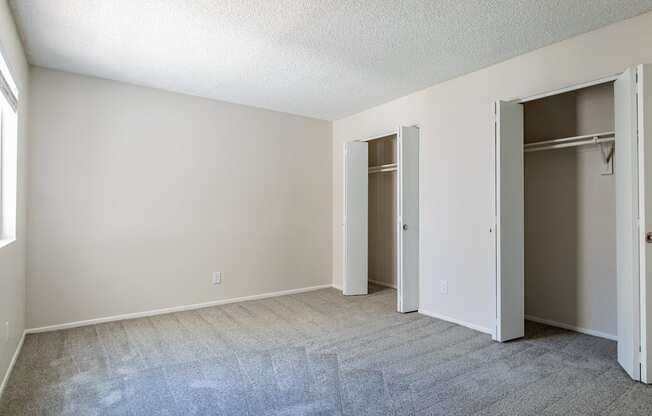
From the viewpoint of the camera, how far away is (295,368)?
2510 mm

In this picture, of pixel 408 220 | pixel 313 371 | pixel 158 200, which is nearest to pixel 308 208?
pixel 408 220

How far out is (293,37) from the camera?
8.82 ft

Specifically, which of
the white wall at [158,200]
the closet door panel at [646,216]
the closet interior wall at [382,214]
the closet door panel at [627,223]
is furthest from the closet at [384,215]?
the closet door panel at [646,216]

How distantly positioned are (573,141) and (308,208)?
308cm

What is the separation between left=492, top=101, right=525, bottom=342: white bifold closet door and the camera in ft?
9.75

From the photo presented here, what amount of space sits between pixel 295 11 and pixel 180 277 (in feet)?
9.69

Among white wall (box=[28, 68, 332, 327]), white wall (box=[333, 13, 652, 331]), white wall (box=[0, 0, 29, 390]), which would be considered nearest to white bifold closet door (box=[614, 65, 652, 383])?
white wall (box=[333, 13, 652, 331])

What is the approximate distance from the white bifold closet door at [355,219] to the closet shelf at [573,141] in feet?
6.47

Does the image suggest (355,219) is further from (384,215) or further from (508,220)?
(508,220)

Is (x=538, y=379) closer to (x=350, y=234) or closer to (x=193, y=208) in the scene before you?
(x=350, y=234)

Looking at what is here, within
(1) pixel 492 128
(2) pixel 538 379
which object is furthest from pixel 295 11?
(2) pixel 538 379

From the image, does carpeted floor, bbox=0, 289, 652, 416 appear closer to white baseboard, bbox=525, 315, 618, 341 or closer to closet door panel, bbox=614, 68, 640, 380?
white baseboard, bbox=525, 315, 618, 341

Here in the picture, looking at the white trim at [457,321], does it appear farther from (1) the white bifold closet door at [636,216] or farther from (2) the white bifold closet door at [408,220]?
(1) the white bifold closet door at [636,216]

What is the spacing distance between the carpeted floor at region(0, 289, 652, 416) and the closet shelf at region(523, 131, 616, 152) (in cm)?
167
